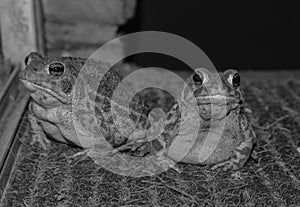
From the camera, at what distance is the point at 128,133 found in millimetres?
2998

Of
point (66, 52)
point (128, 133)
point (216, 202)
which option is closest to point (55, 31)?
point (66, 52)

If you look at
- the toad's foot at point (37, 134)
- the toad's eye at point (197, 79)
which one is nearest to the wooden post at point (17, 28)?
→ the toad's foot at point (37, 134)

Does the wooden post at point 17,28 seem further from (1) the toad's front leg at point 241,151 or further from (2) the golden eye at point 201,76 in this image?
(1) the toad's front leg at point 241,151

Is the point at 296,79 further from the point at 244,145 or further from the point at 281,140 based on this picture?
the point at 244,145

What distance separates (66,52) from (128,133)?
1.77m

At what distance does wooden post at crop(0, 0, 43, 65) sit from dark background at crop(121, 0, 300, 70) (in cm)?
127

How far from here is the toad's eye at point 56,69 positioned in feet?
9.03

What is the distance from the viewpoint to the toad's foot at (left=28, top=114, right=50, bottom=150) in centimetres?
311

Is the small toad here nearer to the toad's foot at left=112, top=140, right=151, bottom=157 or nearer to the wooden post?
the toad's foot at left=112, top=140, right=151, bottom=157

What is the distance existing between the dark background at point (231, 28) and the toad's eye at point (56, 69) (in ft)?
7.14

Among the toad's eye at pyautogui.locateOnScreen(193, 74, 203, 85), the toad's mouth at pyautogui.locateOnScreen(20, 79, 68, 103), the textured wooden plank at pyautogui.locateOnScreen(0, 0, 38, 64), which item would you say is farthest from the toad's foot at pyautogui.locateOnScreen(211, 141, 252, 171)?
the textured wooden plank at pyautogui.locateOnScreen(0, 0, 38, 64)

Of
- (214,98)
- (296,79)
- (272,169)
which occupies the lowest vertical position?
(296,79)

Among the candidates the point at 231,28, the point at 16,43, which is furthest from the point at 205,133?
the point at 231,28

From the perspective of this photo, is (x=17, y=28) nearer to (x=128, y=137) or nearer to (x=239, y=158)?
(x=128, y=137)
